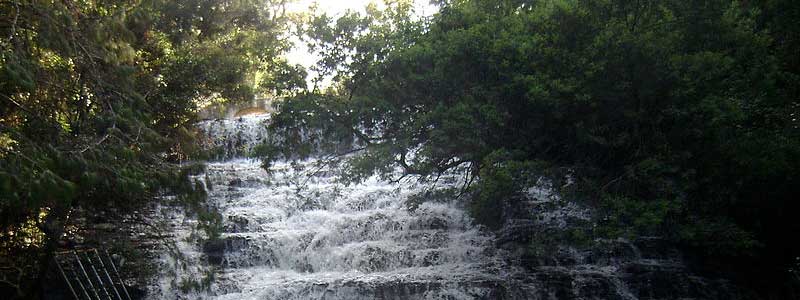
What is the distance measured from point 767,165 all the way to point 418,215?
19.8 ft

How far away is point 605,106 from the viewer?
8.11 meters

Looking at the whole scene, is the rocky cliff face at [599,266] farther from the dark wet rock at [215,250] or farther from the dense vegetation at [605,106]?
the dark wet rock at [215,250]

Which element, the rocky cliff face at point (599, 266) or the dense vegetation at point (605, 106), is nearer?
the dense vegetation at point (605, 106)

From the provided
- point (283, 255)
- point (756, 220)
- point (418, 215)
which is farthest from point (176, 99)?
point (756, 220)

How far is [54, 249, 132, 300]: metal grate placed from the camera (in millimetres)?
8711

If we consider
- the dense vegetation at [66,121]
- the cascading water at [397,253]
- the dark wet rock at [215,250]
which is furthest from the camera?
the dark wet rock at [215,250]

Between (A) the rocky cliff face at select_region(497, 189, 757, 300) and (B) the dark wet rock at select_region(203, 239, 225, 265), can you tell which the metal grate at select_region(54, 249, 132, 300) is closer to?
(B) the dark wet rock at select_region(203, 239, 225, 265)

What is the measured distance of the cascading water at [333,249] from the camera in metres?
8.76

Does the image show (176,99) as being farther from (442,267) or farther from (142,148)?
(442,267)

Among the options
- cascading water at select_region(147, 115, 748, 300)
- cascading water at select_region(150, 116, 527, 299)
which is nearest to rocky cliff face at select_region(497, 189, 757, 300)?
cascading water at select_region(147, 115, 748, 300)

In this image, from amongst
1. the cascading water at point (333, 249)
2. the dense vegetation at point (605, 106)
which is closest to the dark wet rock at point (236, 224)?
the cascading water at point (333, 249)

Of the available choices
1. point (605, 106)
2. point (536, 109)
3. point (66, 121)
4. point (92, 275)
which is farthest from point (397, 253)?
point (66, 121)

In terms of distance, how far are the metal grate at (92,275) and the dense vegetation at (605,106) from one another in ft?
10.1

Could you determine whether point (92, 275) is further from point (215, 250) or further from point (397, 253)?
point (397, 253)
